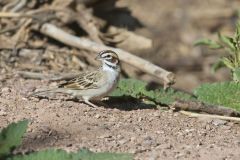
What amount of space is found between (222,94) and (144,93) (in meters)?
0.94

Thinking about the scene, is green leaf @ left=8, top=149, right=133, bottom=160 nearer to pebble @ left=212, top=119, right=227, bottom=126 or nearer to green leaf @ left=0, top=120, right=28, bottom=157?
green leaf @ left=0, top=120, right=28, bottom=157

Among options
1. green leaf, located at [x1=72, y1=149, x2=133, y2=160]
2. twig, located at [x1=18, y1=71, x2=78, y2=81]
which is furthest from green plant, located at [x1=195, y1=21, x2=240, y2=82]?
green leaf, located at [x1=72, y1=149, x2=133, y2=160]

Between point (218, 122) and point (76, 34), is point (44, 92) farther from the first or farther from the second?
point (76, 34)

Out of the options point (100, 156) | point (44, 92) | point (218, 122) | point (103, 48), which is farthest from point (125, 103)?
point (100, 156)

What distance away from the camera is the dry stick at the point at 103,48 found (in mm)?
8773

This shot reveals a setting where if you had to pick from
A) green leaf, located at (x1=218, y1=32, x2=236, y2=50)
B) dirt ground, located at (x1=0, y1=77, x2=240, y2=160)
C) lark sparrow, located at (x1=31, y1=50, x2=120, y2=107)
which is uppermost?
green leaf, located at (x1=218, y1=32, x2=236, y2=50)

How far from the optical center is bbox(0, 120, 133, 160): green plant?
593 centimetres

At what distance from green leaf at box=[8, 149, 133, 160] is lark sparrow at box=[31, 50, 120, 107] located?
6.62 ft

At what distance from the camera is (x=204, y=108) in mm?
7668

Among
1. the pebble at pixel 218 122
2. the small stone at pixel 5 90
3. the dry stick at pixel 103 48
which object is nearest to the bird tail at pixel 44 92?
the small stone at pixel 5 90

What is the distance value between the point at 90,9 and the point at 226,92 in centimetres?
343

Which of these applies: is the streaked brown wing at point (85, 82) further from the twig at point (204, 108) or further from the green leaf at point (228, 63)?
the green leaf at point (228, 63)

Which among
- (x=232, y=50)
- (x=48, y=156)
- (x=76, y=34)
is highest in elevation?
(x=76, y=34)

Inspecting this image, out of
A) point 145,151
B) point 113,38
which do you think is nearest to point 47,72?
point 113,38
